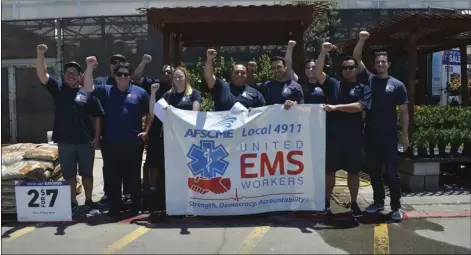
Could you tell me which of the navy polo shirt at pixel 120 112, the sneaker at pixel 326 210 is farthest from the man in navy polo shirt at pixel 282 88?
the navy polo shirt at pixel 120 112

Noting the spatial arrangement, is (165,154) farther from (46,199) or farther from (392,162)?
(392,162)

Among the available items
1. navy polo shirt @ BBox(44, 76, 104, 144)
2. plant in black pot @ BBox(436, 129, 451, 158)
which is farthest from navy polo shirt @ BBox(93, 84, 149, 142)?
plant in black pot @ BBox(436, 129, 451, 158)

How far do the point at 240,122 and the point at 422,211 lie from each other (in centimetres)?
260

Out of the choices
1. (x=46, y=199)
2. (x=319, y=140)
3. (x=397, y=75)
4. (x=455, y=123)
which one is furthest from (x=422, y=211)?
(x=397, y=75)

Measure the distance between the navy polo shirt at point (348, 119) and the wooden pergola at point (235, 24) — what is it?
2.12 metres

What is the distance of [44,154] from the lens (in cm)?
654

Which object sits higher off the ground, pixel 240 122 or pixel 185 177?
pixel 240 122

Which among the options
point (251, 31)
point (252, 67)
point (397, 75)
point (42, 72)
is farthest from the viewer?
point (397, 75)

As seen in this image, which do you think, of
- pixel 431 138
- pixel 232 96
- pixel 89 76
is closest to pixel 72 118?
pixel 89 76

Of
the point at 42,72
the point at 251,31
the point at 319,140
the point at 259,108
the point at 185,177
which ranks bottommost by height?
the point at 185,177

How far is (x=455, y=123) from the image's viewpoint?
790cm

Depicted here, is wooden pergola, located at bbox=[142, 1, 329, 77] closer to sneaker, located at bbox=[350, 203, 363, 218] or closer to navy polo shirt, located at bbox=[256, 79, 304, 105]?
navy polo shirt, located at bbox=[256, 79, 304, 105]

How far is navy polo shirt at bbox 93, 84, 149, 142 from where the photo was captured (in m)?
5.95

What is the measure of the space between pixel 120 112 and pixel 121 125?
0.16 meters
